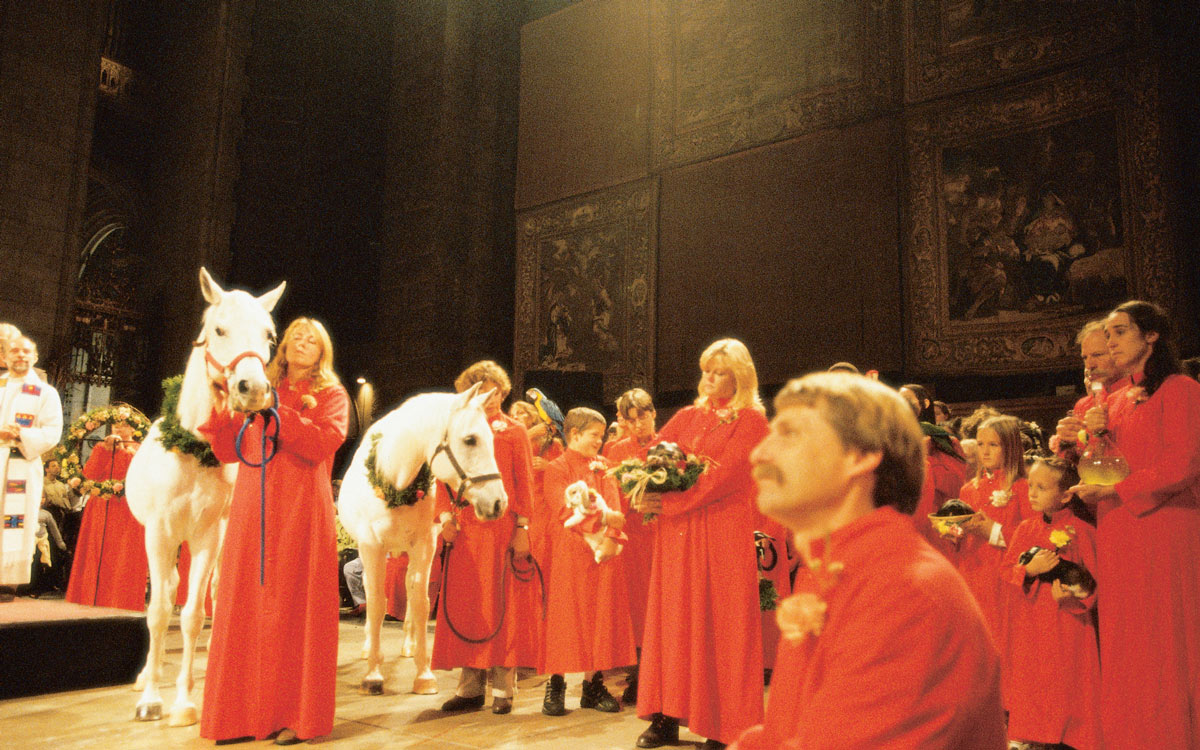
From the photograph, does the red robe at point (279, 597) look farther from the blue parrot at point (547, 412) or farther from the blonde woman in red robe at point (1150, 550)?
the blonde woman in red robe at point (1150, 550)

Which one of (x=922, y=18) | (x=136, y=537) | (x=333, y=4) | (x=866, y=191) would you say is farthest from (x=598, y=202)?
(x=136, y=537)

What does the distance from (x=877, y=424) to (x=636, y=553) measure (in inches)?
180

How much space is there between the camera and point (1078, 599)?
150 inches

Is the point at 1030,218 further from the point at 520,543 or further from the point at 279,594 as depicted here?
the point at 279,594

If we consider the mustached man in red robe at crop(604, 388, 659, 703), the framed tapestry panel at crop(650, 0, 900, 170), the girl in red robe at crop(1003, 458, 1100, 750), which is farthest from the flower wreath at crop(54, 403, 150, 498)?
the framed tapestry panel at crop(650, 0, 900, 170)

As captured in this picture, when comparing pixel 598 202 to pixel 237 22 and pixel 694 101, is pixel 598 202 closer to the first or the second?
pixel 694 101

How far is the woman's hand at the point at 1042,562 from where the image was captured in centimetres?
380

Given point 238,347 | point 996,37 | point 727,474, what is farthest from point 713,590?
point 996,37

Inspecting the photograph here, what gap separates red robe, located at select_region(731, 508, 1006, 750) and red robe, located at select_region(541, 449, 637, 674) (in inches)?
136

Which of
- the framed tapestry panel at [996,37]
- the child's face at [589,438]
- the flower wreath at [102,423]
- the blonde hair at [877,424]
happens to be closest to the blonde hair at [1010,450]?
the child's face at [589,438]

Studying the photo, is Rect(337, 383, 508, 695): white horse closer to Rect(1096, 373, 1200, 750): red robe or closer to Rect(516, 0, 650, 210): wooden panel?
Rect(1096, 373, 1200, 750): red robe

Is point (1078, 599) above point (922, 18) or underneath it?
underneath

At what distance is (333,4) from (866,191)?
10300 mm

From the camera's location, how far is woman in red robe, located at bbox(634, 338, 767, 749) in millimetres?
3596
